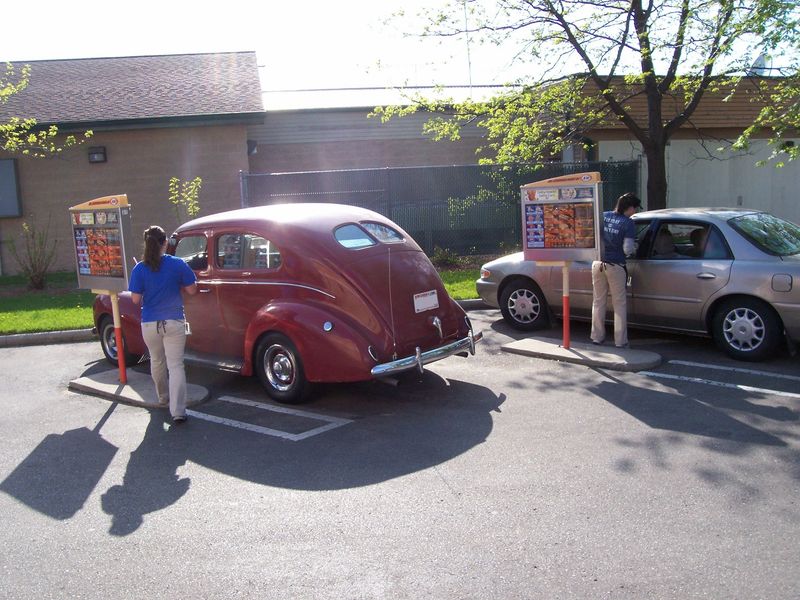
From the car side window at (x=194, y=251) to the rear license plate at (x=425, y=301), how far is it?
7.76 ft

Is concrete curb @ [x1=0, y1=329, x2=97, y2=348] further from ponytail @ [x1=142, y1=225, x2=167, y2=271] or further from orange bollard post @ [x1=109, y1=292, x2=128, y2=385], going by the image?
ponytail @ [x1=142, y1=225, x2=167, y2=271]

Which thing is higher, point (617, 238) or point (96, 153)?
point (96, 153)

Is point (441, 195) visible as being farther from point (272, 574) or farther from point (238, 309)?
point (272, 574)

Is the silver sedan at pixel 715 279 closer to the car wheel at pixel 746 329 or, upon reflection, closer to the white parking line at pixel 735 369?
the car wheel at pixel 746 329

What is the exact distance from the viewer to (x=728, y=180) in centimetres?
2008

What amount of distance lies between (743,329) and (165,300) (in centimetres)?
586

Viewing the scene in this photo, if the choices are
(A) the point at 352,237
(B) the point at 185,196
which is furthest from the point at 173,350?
(B) the point at 185,196

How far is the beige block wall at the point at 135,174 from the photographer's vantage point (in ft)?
56.5

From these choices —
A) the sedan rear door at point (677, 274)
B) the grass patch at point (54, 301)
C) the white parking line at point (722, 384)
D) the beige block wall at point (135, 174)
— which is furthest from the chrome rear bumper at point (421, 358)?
the beige block wall at point (135, 174)

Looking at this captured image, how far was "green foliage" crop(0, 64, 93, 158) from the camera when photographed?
48.6ft

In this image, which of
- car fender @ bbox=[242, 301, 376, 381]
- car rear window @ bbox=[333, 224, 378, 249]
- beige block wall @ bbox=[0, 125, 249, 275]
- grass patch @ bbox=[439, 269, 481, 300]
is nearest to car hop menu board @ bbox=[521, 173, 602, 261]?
car rear window @ bbox=[333, 224, 378, 249]

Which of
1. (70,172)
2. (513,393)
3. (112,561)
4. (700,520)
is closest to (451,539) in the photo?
(700,520)

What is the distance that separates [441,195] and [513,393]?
32.2ft

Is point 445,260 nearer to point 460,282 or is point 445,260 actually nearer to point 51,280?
point 460,282
